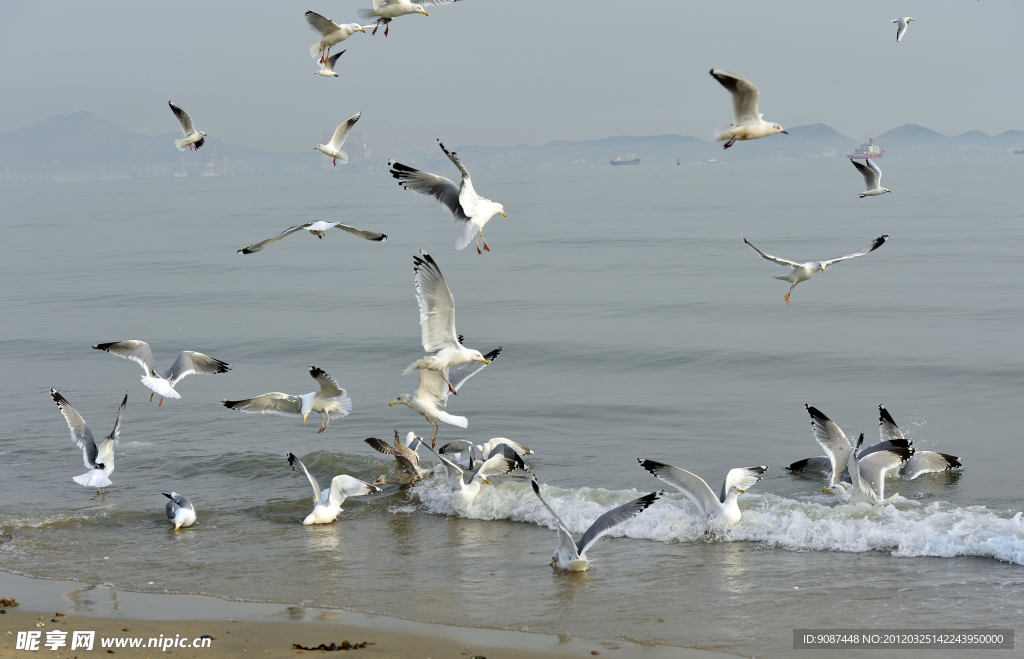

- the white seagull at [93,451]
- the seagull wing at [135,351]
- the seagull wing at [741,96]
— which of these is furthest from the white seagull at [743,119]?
the white seagull at [93,451]

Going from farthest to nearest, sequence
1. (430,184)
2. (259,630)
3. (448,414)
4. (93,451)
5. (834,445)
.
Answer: (93,451), (834,445), (448,414), (430,184), (259,630)

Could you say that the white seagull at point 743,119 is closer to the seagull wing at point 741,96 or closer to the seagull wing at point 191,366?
the seagull wing at point 741,96

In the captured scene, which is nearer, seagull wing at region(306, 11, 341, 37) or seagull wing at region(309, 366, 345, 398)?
seagull wing at region(309, 366, 345, 398)

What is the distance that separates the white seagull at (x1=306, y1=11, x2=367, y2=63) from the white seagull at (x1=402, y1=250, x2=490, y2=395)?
414 centimetres

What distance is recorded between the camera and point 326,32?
43.1 feet

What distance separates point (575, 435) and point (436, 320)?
664cm

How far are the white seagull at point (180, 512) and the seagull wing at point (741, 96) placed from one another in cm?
808

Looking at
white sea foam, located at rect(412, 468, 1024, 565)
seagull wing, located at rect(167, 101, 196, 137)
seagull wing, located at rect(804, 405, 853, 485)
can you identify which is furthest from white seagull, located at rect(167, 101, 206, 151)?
seagull wing, located at rect(804, 405, 853, 485)

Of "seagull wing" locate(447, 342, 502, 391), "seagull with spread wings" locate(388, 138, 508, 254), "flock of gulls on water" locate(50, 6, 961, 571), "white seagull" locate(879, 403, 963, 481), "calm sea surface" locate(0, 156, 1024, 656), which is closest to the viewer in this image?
"calm sea surface" locate(0, 156, 1024, 656)

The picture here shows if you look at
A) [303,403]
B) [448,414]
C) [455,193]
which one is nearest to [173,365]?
[303,403]

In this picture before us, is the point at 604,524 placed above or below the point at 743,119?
below

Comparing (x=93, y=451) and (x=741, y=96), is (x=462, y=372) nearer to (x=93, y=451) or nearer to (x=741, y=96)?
(x=741, y=96)

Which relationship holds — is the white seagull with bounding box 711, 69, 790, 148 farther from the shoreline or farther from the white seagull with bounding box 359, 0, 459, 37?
the shoreline

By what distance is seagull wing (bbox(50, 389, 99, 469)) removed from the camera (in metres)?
13.7
